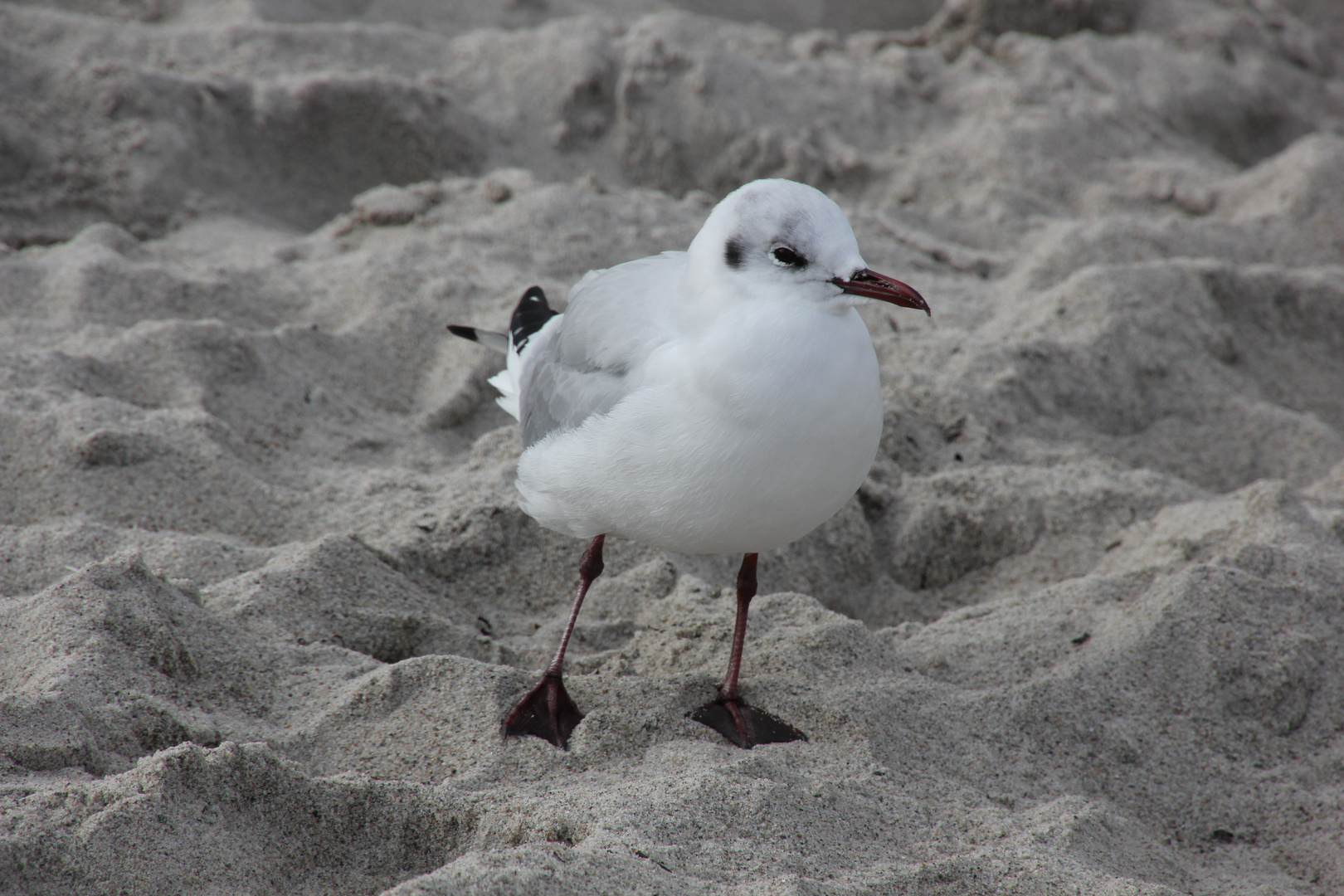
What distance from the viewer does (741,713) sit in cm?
235

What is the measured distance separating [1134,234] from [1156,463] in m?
1.42

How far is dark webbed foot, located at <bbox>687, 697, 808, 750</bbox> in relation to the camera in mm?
2285

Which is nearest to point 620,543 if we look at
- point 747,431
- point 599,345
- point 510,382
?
point 510,382

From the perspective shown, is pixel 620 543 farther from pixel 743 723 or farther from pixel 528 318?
pixel 743 723

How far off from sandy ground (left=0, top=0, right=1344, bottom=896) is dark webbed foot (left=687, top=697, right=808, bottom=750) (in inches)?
1.5

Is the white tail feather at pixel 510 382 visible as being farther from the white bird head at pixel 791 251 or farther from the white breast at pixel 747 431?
the white bird head at pixel 791 251

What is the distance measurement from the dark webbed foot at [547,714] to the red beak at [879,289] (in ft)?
3.45

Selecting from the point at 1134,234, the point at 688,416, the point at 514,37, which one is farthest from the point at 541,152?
the point at 688,416

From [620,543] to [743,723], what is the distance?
0.90 meters

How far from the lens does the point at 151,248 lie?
4094 mm

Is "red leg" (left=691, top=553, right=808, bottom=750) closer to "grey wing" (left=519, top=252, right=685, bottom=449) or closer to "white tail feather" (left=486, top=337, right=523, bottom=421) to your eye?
"grey wing" (left=519, top=252, right=685, bottom=449)

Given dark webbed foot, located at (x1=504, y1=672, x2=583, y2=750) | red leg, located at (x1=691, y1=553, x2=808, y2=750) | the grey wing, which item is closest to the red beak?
the grey wing

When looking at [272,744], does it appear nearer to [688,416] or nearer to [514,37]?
[688,416]

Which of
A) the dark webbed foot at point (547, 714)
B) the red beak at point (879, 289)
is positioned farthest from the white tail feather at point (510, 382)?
the red beak at point (879, 289)
